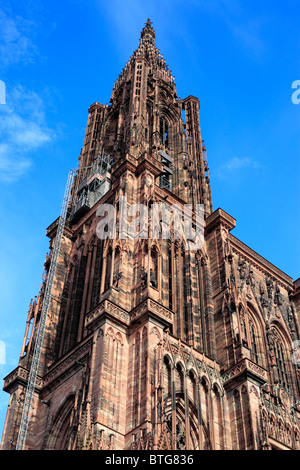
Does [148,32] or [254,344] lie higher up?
[148,32]

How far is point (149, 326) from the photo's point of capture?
3078 cm

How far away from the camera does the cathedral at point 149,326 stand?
96.0 ft

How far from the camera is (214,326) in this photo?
1491 inches

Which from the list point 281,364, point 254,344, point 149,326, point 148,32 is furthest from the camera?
point 148,32

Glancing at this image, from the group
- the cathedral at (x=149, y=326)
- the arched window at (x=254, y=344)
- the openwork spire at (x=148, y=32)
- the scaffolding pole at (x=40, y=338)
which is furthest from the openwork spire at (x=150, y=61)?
the arched window at (x=254, y=344)

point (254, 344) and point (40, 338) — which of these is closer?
point (40, 338)

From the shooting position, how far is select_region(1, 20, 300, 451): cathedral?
29.3 metres

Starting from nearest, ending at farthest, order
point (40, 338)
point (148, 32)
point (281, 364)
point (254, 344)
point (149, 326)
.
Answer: point (149, 326) → point (40, 338) → point (254, 344) → point (281, 364) → point (148, 32)

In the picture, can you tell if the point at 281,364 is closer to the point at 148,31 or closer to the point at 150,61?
the point at 150,61

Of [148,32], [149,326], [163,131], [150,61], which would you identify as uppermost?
[148,32]

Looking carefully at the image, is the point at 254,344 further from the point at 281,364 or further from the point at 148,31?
the point at 148,31

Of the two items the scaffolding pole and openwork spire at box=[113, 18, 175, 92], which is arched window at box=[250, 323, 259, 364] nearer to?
the scaffolding pole

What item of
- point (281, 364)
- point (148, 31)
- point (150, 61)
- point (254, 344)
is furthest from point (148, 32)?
point (281, 364)
